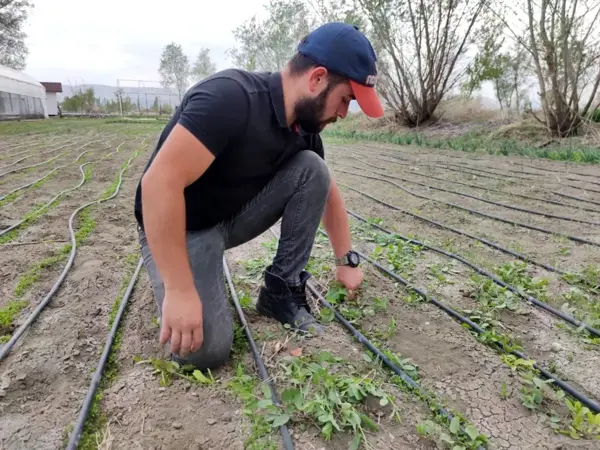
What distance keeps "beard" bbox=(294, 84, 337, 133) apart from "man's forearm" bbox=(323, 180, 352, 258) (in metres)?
0.42

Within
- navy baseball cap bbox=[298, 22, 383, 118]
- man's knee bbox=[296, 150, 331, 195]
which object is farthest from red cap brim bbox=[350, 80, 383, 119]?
man's knee bbox=[296, 150, 331, 195]

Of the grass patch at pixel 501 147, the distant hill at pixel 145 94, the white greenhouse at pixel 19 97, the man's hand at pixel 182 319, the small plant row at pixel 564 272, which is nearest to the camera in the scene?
the man's hand at pixel 182 319

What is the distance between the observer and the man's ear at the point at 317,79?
141 cm

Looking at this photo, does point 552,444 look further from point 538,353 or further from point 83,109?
point 83,109

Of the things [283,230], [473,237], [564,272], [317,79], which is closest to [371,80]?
[317,79]

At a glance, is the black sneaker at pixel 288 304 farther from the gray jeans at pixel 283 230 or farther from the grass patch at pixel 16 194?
the grass patch at pixel 16 194

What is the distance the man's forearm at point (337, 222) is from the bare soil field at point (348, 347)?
23 centimetres

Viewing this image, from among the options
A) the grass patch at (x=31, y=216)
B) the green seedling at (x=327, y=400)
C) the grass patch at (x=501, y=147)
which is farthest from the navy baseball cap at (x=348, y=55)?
the grass patch at (x=501, y=147)

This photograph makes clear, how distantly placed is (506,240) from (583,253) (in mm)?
437

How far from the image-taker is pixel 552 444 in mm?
1255

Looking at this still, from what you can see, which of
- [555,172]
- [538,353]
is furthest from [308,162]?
[555,172]

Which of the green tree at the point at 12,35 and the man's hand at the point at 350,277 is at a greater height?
the green tree at the point at 12,35

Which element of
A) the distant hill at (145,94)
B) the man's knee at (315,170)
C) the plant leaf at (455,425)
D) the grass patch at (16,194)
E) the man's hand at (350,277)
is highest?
the distant hill at (145,94)

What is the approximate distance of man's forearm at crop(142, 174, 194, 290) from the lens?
48.7 inches
